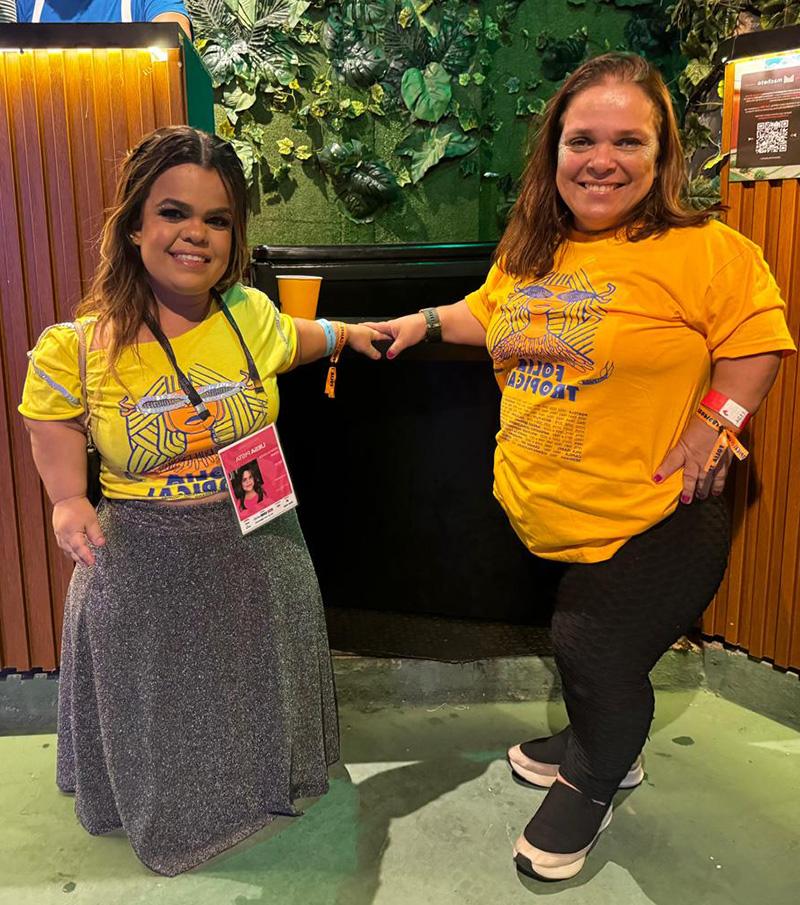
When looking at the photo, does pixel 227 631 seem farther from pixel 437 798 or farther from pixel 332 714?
pixel 437 798

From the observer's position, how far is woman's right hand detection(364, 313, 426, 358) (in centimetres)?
191

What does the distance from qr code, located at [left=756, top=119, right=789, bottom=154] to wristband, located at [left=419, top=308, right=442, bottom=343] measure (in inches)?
38.9

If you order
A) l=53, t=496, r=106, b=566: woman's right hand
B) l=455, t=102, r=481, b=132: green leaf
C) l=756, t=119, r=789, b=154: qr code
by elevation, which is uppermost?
l=455, t=102, r=481, b=132: green leaf

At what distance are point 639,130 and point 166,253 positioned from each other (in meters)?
0.90

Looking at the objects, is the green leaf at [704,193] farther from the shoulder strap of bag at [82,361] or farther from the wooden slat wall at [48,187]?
the shoulder strap of bag at [82,361]

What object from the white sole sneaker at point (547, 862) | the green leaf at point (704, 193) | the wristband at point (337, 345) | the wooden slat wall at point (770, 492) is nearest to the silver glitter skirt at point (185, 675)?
the wristband at point (337, 345)

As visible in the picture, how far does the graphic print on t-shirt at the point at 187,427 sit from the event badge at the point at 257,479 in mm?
32

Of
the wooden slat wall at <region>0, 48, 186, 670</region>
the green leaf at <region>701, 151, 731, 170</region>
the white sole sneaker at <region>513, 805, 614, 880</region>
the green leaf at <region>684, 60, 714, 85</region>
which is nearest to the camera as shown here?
the white sole sneaker at <region>513, 805, 614, 880</region>

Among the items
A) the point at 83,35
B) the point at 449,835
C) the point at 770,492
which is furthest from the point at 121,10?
the point at 449,835

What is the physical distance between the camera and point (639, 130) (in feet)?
4.89

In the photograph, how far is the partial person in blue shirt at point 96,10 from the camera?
7.86 feet

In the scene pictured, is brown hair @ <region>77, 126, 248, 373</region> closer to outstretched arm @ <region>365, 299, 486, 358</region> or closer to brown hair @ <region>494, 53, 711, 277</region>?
outstretched arm @ <region>365, 299, 486, 358</region>

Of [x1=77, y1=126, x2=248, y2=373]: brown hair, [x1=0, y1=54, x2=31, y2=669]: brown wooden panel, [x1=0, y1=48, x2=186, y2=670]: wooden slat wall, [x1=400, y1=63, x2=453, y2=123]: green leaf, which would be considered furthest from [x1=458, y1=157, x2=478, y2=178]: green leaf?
[x1=77, y1=126, x2=248, y2=373]: brown hair

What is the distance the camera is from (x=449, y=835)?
73.0 inches
